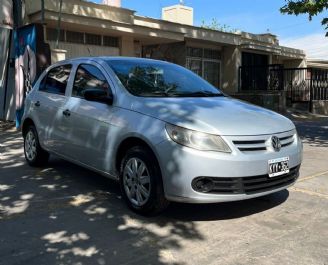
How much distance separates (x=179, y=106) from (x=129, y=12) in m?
13.0

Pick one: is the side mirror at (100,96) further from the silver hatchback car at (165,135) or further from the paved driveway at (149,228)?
the paved driveway at (149,228)

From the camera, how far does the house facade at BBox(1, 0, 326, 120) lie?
15.3m

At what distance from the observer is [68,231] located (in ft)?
15.0

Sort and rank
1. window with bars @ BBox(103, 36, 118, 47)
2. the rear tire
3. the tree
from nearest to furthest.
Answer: the rear tire < the tree < window with bars @ BBox(103, 36, 118, 47)

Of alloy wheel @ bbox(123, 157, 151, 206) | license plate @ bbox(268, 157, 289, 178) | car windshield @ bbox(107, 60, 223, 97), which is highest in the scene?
car windshield @ bbox(107, 60, 223, 97)

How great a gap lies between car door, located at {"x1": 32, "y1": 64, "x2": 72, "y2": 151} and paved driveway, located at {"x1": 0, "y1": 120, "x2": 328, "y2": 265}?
66 cm

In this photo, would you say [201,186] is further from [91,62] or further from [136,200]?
[91,62]

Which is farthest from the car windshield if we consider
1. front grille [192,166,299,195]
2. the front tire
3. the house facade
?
the house facade

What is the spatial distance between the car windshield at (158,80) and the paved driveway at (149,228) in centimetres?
135

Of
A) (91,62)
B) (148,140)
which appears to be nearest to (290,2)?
(91,62)

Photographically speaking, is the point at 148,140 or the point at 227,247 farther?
the point at 148,140

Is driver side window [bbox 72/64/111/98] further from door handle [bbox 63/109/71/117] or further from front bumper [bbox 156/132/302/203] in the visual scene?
front bumper [bbox 156/132/302/203]

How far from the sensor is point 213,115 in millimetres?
Answer: 4797

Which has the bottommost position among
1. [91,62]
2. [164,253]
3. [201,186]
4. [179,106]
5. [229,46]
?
[164,253]
